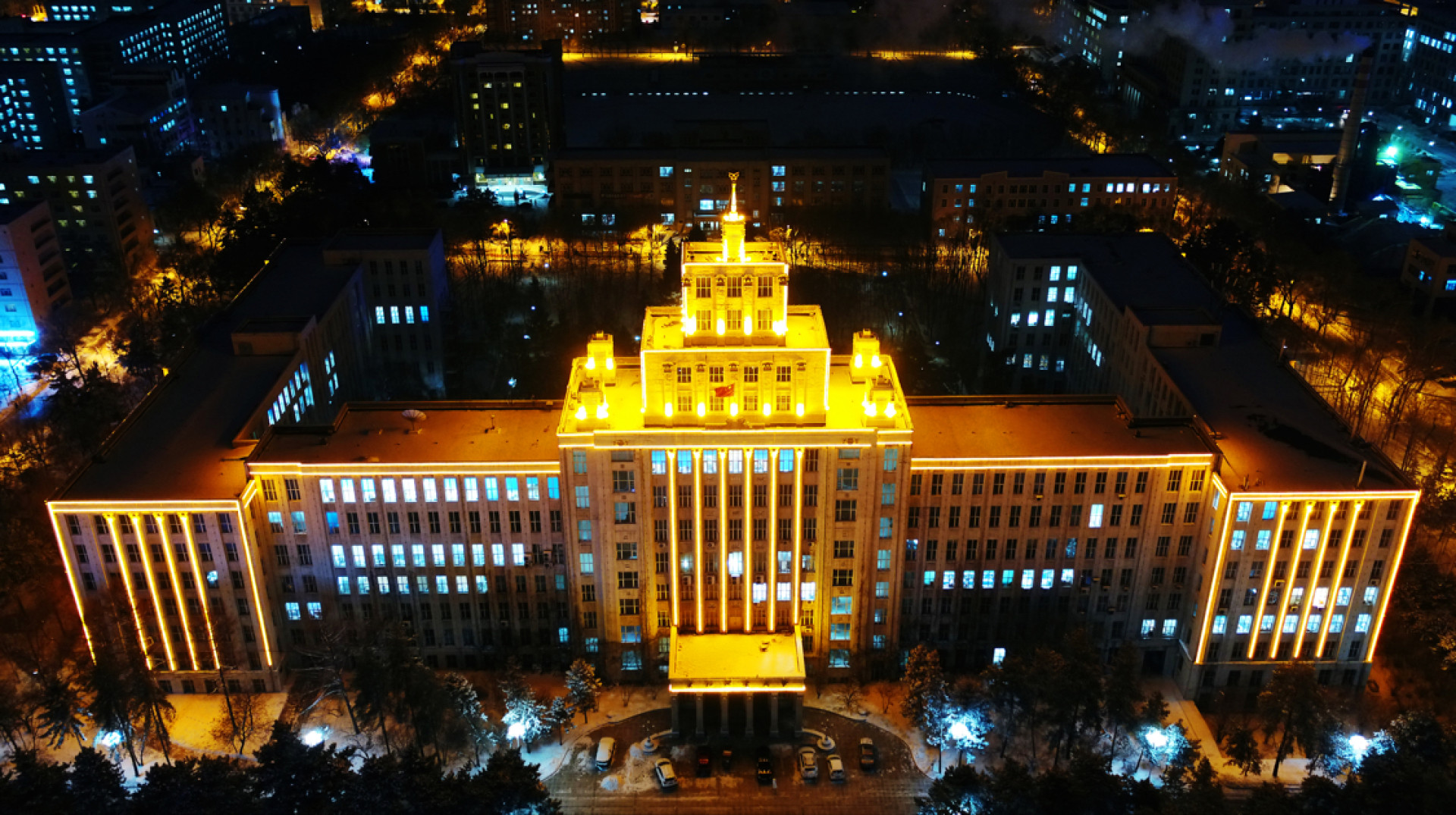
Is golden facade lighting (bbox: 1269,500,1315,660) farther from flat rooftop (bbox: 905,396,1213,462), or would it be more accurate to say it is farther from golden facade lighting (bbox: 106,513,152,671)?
golden facade lighting (bbox: 106,513,152,671)

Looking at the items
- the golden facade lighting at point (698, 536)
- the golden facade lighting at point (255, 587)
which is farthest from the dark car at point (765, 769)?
the golden facade lighting at point (255, 587)

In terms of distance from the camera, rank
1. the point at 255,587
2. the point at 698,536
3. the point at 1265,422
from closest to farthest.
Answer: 1. the point at 255,587
2. the point at 698,536
3. the point at 1265,422

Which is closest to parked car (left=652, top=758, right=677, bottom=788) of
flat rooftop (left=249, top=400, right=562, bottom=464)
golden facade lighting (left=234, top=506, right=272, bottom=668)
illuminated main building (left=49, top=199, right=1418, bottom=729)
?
illuminated main building (left=49, top=199, right=1418, bottom=729)

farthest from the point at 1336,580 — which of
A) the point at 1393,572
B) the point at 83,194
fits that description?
the point at 83,194

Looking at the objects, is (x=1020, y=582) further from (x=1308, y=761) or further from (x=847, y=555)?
(x=1308, y=761)

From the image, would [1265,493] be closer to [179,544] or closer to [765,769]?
[765,769]
